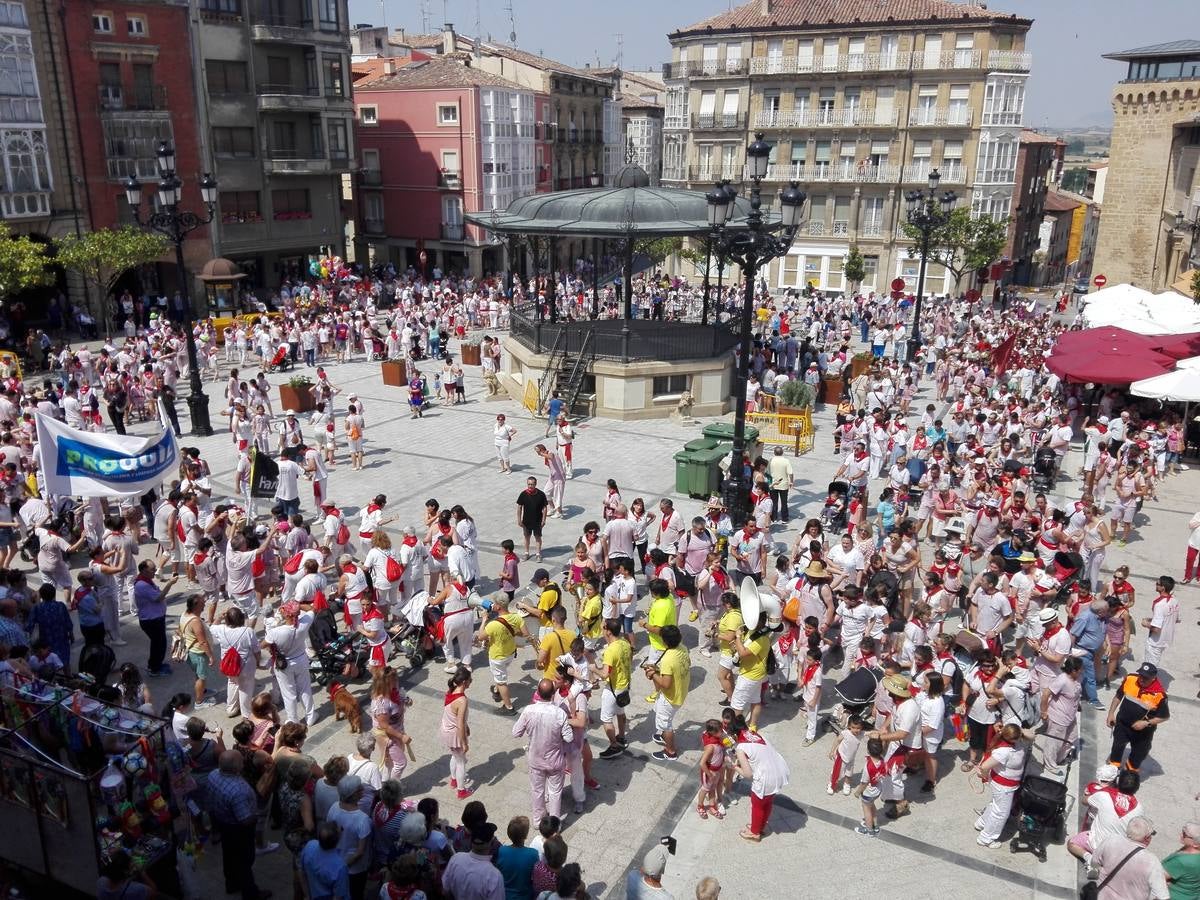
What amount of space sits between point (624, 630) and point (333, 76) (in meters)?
39.7

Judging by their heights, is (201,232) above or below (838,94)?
below

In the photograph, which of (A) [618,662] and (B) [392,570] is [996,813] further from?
(B) [392,570]

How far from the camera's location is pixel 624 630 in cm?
1198

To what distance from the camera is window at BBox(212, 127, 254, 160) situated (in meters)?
39.9

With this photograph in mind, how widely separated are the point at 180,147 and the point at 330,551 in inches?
1243

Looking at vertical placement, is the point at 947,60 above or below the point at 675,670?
above

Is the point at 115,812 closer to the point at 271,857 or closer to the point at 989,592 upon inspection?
the point at 271,857

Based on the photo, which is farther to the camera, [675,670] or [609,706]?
[609,706]

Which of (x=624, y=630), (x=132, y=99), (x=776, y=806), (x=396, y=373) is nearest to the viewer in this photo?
(x=776, y=806)

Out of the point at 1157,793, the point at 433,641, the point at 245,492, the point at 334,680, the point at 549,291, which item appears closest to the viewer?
the point at 1157,793

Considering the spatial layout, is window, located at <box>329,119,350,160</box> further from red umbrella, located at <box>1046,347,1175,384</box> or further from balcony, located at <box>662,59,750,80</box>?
red umbrella, located at <box>1046,347,1175,384</box>

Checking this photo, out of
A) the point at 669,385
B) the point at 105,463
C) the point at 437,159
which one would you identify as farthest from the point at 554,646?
the point at 437,159

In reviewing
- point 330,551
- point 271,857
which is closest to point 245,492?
point 330,551

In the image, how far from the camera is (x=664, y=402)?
2395cm
